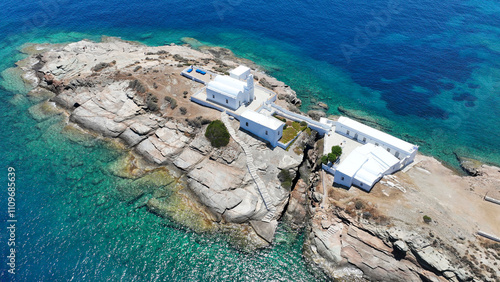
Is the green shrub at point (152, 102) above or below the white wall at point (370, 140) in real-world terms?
above

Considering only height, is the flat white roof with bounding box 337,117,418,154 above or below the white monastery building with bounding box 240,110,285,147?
below

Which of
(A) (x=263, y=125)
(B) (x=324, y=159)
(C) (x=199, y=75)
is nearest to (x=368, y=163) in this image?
(B) (x=324, y=159)

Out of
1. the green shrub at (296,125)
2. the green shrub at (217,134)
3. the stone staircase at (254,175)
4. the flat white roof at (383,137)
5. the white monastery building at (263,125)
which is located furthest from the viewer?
the green shrub at (296,125)

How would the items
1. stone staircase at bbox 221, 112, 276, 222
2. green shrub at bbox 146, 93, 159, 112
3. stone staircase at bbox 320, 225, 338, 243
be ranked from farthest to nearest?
green shrub at bbox 146, 93, 159, 112, stone staircase at bbox 221, 112, 276, 222, stone staircase at bbox 320, 225, 338, 243

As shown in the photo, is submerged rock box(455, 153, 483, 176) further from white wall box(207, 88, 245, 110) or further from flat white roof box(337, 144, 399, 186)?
white wall box(207, 88, 245, 110)

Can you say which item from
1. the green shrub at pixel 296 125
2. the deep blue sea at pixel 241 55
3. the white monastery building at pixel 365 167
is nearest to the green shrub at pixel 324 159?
the white monastery building at pixel 365 167

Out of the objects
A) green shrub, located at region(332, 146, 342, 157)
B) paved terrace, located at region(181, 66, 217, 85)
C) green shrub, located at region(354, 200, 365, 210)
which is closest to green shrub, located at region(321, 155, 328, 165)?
green shrub, located at region(332, 146, 342, 157)

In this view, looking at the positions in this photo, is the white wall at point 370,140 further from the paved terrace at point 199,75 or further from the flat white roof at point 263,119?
the paved terrace at point 199,75

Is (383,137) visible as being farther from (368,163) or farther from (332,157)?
(332,157)
